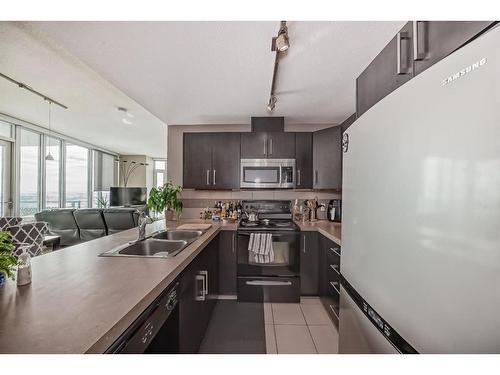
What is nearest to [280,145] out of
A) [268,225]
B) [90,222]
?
[268,225]

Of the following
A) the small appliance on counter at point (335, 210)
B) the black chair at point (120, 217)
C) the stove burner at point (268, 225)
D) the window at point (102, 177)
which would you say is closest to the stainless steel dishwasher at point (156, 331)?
the stove burner at point (268, 225)

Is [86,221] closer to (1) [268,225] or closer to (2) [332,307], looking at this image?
(1) [268,225]

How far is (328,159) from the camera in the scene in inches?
109

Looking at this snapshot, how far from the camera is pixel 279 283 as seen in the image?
2643 mm

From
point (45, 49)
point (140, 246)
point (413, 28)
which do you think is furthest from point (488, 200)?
point (45, 49)

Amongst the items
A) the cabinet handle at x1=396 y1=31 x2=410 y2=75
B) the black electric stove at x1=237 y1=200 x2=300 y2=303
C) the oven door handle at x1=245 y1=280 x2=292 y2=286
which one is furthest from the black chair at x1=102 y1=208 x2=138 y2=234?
the cabinet handle at x1=396 y1=31 x2=410 y2=75

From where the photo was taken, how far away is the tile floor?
1.90 metres

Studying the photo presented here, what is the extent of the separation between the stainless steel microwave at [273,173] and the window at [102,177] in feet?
20.0

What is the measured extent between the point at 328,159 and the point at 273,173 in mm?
681

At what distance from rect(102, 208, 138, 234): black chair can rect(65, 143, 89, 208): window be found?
3221mm

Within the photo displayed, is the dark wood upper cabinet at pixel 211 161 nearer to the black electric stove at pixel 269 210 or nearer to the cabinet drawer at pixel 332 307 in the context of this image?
the black electric stove at pixel 269 210

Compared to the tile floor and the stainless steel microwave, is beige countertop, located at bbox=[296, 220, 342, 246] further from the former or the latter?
the tile floor
